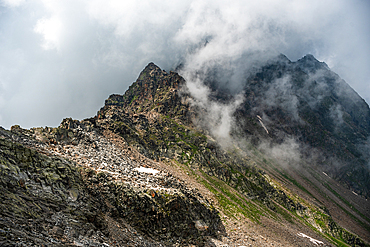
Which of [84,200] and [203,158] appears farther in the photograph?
[203,158]

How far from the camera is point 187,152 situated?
499ft

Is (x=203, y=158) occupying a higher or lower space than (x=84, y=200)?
higher

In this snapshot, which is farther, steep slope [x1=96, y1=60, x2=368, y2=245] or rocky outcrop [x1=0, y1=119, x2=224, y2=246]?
steep slope [x1=96, y1=60, x2=368, y2=245]

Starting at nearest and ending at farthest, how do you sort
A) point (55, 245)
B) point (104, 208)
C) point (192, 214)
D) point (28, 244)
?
point (28, 244), point (55, 245), point (104, 208), point (192, 214)

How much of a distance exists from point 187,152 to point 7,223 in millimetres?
136886

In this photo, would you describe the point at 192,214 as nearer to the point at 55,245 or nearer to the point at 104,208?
the point at 104,208

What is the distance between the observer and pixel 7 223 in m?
17.2

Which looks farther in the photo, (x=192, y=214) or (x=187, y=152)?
(x=187, y=152)

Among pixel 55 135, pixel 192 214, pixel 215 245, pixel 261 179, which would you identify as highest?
pixel 261 179

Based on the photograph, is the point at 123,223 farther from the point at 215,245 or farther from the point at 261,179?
the point at 261,179

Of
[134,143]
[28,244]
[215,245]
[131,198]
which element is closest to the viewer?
[28,244]

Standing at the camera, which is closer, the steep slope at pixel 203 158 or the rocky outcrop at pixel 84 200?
the rocky outcrop at pixel 84 200

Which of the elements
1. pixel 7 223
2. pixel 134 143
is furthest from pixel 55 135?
pixel 134 143

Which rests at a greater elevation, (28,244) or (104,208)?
(28,244)
